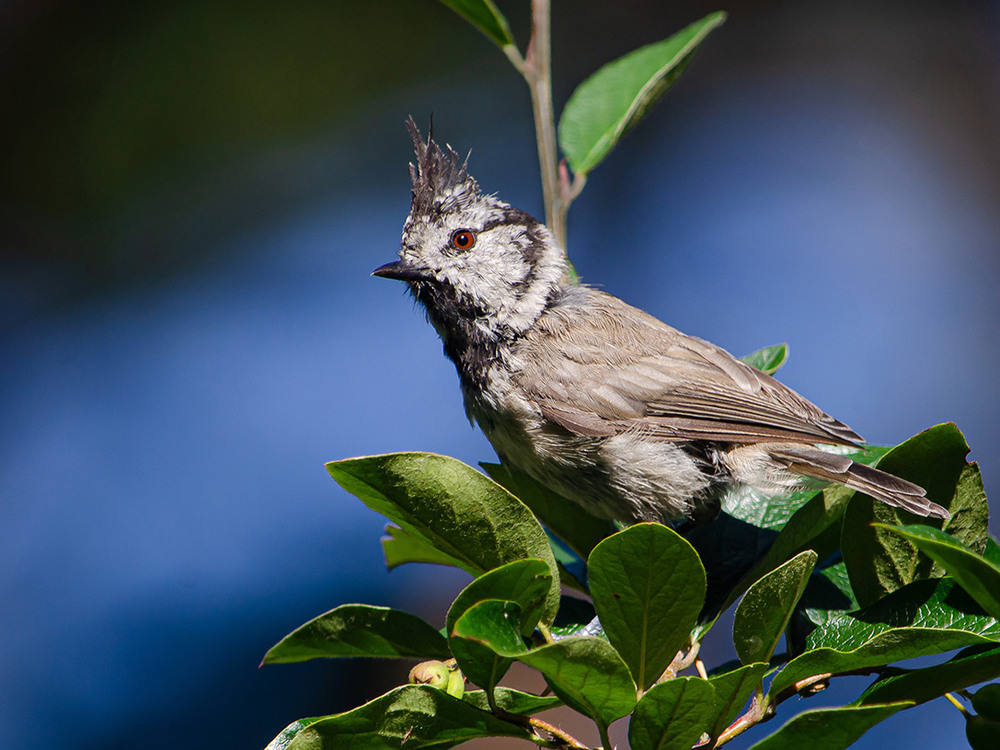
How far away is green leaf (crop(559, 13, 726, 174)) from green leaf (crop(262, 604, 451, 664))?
4.78ft

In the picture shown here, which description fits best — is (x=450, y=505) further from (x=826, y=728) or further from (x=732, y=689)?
(x=826, y=728)

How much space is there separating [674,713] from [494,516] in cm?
47

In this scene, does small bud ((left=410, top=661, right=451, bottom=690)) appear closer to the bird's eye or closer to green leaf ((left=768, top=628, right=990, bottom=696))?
green leaf ((left=768, top=628, right=990, bottom=696))

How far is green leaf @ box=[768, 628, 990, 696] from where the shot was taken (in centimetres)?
140

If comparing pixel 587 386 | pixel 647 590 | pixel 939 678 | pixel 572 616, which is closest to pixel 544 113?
pixel 587 386

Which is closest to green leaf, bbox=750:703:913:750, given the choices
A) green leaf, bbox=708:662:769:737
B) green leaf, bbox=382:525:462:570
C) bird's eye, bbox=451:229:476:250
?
green leaf, bbox=708:662:769:737

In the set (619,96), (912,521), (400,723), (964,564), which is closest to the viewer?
(964,564)

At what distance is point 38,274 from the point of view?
8.45 meters

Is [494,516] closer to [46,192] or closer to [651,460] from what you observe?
[651,460]

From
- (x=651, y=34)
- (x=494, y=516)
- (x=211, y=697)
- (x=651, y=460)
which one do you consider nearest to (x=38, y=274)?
(x=211, y=697)

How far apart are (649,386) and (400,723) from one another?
1.62 meters

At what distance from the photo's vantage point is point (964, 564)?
1309 millimetres

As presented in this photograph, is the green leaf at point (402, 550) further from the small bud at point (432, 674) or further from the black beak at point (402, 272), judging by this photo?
the black beak at point (402, 272)

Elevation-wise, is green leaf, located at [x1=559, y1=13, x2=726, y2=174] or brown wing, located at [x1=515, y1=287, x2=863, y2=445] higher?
green leaf, located at [x1=559, y1=13, x2=726, y2=174]
